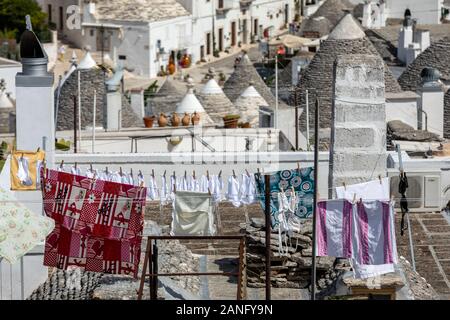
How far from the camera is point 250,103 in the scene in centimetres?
5325

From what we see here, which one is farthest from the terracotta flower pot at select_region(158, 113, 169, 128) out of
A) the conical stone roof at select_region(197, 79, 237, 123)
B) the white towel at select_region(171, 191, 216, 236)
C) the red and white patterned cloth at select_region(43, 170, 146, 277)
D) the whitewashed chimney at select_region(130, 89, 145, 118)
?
the red and white patterned cloth at select_region(43, 170, 146, 277)

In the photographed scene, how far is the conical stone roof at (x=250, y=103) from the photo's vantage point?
2062 inches

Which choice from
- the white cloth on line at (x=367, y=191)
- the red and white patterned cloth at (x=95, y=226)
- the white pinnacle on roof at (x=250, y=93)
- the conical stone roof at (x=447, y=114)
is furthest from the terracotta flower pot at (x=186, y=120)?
the red and white patterned cloth at (x=95, y=226)

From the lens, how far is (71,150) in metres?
38.2

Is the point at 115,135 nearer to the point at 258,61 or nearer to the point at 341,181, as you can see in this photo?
the point at 341,181

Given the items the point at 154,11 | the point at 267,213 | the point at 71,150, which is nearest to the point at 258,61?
the point at 154,11

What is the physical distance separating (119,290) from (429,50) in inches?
1312

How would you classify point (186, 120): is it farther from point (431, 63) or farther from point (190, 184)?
point (190, 184)

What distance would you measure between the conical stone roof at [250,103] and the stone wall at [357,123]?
22.0 metres

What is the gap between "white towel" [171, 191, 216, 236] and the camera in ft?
93.4

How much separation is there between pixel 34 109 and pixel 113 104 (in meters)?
18.9

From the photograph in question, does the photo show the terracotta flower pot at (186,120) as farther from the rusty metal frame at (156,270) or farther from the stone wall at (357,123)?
the rusty metal frame at (156,270)

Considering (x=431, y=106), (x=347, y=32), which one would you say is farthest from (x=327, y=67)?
(x=431, y=106)
